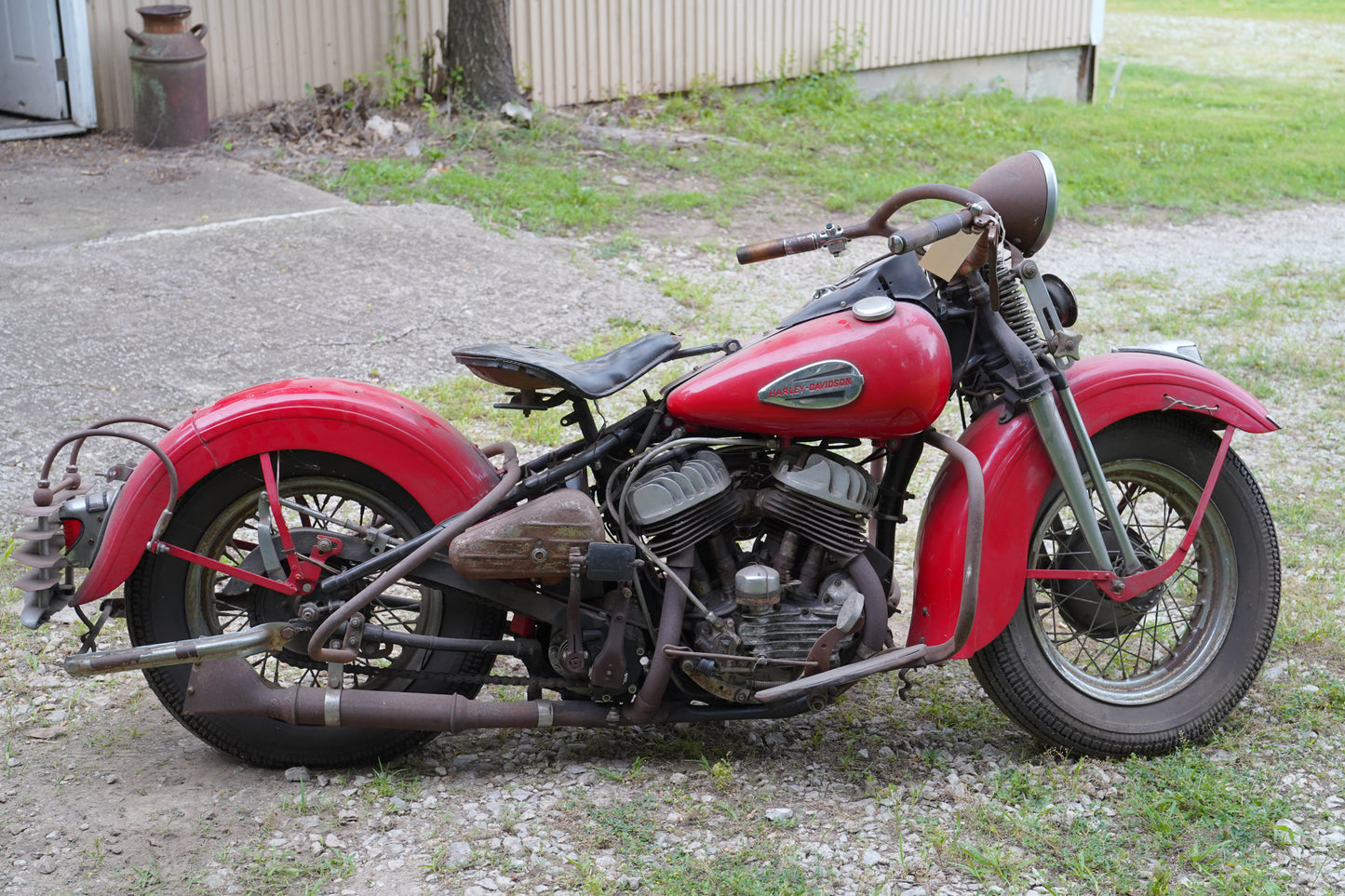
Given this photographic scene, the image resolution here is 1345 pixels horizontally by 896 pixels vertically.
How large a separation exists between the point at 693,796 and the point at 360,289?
4.57m

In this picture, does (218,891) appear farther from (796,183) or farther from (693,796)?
(796,183)

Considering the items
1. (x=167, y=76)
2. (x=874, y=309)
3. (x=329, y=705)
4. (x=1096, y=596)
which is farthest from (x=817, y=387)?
(x=167, y=76)

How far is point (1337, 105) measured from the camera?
14.6 meters

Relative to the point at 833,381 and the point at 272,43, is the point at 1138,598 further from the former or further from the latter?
the point at 272,43

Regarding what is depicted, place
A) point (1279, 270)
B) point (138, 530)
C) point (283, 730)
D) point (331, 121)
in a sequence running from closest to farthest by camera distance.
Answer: point (138, 530)
point (283, 730)
point (1279, 270)
point (331, 121)

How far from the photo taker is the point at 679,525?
9.88 feet

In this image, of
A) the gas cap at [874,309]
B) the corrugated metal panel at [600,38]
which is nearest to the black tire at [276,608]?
the gas cap at [874,309]

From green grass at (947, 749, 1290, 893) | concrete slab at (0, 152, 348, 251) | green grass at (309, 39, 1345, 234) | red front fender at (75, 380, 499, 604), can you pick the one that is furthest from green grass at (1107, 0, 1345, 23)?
red front fender at (75, 380, 499, 604)

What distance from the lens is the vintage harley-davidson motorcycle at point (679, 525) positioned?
2.95 metres

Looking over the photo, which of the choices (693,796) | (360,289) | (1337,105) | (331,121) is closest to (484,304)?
(360,289)

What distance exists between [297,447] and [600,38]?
363 inches

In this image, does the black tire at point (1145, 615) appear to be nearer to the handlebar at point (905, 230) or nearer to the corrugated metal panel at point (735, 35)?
the handlebar at point (905, 230)

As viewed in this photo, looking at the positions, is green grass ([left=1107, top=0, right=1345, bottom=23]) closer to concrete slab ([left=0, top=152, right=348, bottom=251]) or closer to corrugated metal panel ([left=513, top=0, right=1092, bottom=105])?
corrugated metal panel ([left=513, top=0, right=1092, bottom=105])

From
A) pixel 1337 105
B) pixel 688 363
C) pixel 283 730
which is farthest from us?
pixel 1337 105
